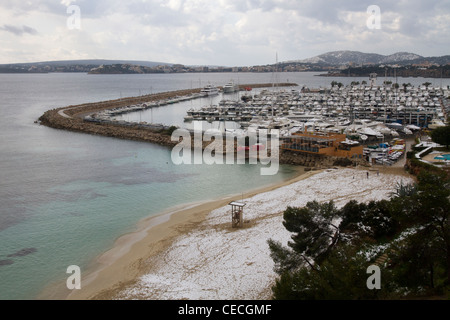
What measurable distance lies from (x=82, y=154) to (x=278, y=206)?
57.9ft

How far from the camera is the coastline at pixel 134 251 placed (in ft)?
33.7

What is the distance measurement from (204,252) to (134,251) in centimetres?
242

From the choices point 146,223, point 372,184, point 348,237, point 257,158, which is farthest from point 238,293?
point 257,158

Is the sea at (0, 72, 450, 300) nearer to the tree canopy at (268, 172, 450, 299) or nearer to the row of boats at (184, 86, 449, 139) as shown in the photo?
the tree canopy at (268, 172, 450, 299)

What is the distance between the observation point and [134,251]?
12547 millimetres

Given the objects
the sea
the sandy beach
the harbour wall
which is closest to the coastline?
the sandy beach

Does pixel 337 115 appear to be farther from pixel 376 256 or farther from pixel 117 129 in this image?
pixel 376 256

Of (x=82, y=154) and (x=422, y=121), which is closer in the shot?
(x=82, y=154)

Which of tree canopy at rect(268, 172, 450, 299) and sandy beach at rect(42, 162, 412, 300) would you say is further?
sandy beach at rect(42, 162, 412, 300)

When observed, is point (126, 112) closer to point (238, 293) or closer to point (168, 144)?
point (168, 144)

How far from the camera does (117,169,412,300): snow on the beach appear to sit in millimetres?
9609

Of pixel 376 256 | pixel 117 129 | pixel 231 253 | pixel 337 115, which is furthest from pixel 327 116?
pixel 376 256

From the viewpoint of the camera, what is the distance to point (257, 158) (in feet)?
83.0
